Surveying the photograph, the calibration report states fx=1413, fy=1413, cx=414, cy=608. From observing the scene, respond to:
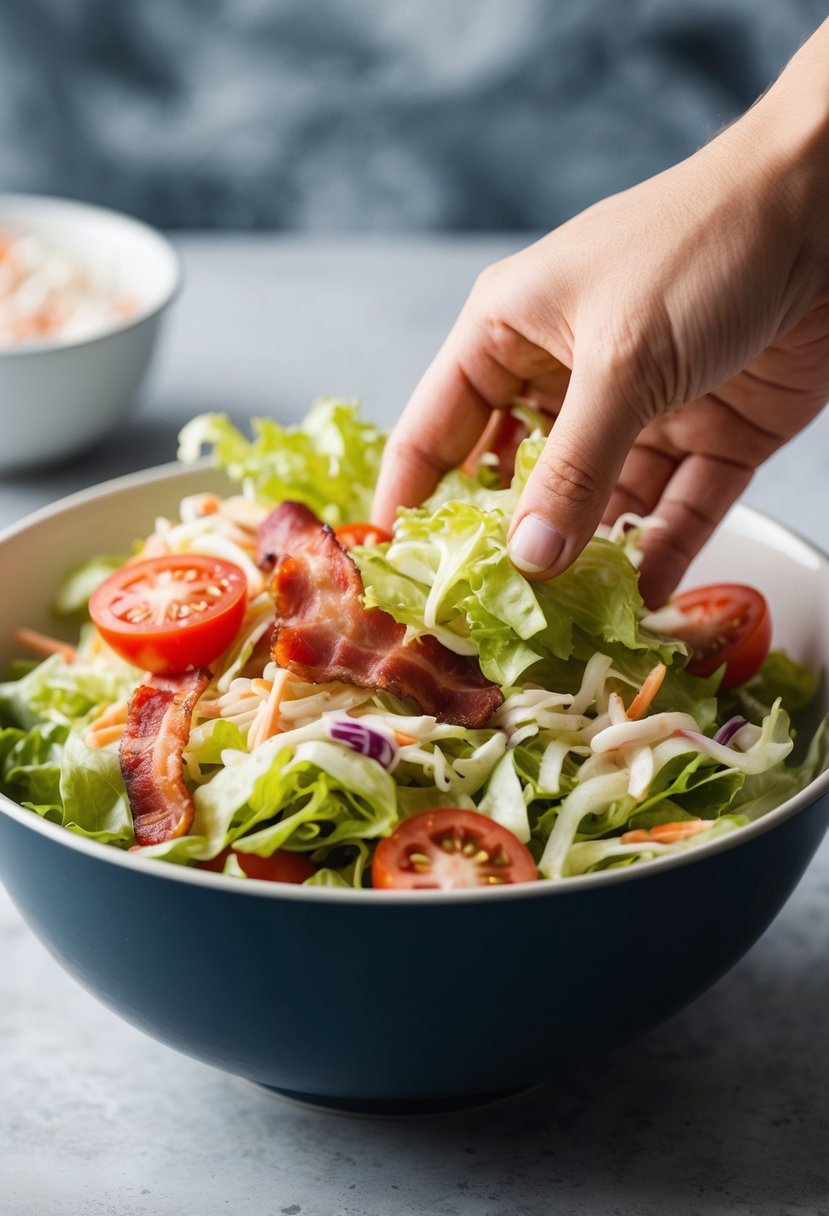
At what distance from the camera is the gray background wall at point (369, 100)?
18.2 feet

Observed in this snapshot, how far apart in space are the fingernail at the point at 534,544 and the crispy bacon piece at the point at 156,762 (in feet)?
1.59

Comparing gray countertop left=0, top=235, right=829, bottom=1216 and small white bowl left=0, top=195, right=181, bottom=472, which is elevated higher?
gray countertop left=0, top=235, right=829, bottom=1216

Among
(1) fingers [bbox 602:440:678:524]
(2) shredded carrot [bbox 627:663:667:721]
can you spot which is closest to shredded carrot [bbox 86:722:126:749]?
(2) shredded carrot [bbox 627:663:667:721]

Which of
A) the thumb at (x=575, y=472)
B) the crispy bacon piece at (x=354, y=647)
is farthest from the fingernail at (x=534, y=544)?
the crispy bacon piece at (x=354, y=647)

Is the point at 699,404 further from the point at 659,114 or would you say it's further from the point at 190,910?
the point at 659,114

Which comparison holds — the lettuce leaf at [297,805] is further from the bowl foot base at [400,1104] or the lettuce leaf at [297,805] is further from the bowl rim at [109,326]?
the bowl rim at [109,326]

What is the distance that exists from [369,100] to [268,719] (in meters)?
4.51

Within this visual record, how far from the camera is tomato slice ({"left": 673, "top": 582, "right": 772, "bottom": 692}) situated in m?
2.24

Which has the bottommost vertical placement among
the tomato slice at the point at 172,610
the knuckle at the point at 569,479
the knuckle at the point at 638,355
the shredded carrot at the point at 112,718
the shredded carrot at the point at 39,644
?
the shredded carrot at the point at 39,644

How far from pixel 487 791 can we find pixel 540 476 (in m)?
0.42

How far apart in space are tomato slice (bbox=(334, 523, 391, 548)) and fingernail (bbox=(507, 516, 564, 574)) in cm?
40

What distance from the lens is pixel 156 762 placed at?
1831 millimetres

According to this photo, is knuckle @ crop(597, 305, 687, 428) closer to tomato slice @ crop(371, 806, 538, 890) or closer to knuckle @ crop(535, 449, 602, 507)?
knuckle @ crop(535, 449, 602, 507)

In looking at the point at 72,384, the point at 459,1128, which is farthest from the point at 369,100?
the point at 459,1128
